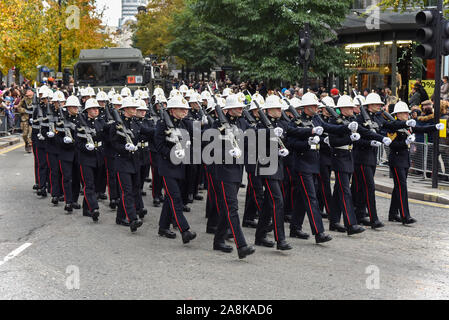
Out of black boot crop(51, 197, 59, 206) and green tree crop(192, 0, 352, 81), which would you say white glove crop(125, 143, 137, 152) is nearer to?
black boot crop(51, 197, 59, 206)

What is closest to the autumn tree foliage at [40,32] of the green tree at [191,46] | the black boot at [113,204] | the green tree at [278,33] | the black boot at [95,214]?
the green tree at [191,46]

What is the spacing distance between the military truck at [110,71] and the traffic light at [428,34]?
38.1 feet

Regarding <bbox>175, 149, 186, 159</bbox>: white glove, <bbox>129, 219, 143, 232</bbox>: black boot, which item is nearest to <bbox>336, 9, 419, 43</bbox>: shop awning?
<bbox>129, 219, 143, 232</bbox>: black boot

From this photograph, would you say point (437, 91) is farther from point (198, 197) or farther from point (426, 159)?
point (198, 197)

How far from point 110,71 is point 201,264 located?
53.2ft

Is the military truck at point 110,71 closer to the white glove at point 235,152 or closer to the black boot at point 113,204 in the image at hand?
the black boot at point 113,204

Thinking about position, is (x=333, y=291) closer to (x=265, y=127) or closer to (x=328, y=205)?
(x=265, y=127)

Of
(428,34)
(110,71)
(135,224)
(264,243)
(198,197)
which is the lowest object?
(198,197)

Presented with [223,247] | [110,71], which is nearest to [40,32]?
[110,71]

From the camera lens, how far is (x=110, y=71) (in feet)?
77.3

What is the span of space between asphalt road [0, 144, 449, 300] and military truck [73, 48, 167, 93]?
12445 mm

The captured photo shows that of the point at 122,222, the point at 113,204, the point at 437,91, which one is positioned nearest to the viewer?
the point at 122,222

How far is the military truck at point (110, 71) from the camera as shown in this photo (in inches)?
924
